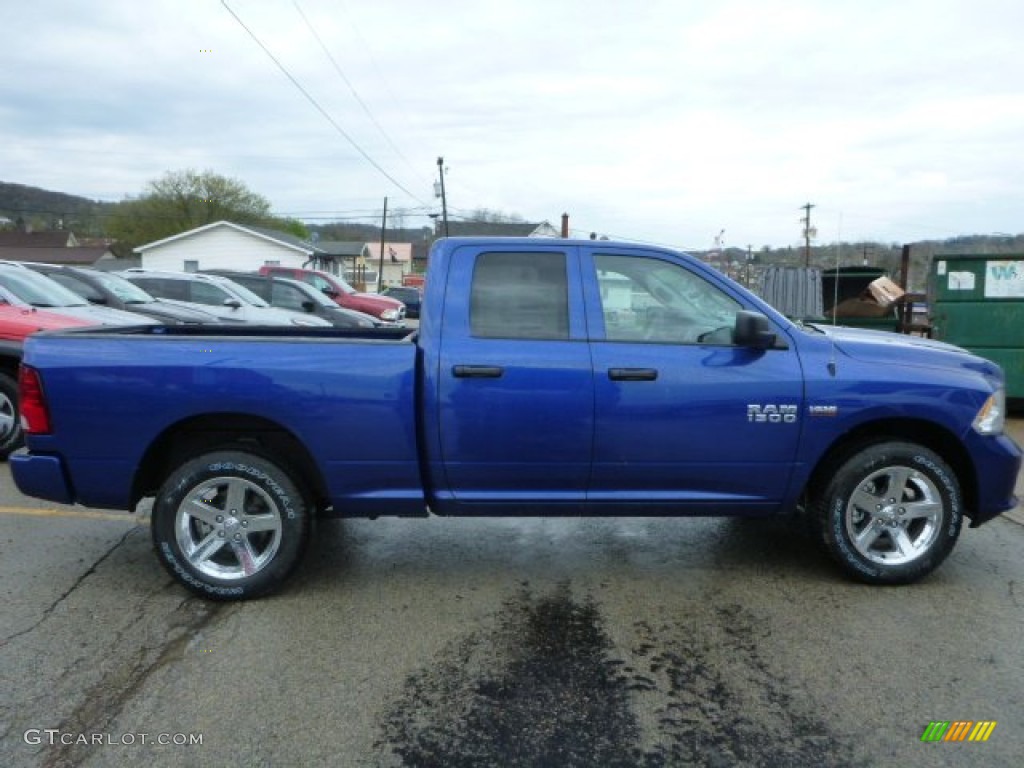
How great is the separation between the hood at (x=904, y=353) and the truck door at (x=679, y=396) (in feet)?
1.23

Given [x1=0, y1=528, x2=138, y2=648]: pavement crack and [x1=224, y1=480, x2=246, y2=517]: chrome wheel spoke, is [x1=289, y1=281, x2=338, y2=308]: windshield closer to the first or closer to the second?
[x1=0, y1=528, x2=138, y2=648]: pavement crack

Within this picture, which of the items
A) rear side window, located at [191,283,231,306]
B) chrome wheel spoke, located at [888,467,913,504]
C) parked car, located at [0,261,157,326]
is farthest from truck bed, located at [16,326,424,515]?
rear side window, located at [191,283,231,306]

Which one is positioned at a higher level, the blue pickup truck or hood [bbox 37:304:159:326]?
hood [bbox 37:304:159:326]

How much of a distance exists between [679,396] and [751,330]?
0.48 meters

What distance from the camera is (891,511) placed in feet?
14.1

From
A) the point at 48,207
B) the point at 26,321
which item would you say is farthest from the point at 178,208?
the point at 26,321

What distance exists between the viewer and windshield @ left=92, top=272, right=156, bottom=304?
451 inches

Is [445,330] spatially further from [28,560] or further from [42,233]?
[42,233]

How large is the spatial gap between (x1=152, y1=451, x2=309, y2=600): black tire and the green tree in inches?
2632

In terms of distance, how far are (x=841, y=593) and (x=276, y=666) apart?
2885 millimetres

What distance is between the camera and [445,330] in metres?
4.11

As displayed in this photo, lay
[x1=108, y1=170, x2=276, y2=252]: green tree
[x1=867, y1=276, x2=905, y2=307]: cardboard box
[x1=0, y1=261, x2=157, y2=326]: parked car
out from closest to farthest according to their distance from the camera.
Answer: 1. [x1=0, y1=261, x2=157, y2=326]: parked car
2. [x1=867, y1=276, x2=905, y2=307]: cardboard box
3. [x1=108, y1=170, x2=276, y2=252]: green tree

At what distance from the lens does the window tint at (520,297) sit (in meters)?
4.15

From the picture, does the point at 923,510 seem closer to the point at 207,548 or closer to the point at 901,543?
the point at 901,543
